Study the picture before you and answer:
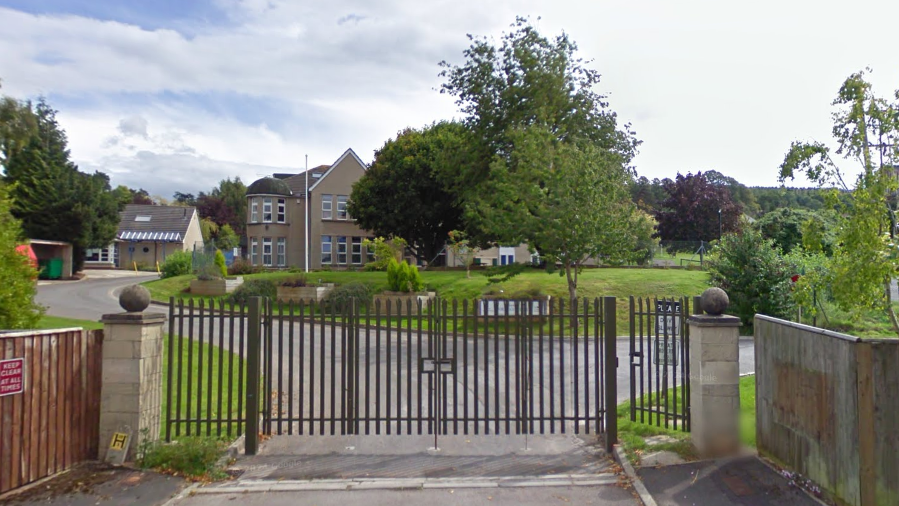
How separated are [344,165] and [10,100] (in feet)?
125

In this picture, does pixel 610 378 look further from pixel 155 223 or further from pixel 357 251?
pixel 155 223

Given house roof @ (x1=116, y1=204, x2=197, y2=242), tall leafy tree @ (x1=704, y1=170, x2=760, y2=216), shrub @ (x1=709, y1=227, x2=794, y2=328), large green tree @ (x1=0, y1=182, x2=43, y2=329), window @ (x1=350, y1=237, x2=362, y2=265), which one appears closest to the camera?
large green tree @ (x1=0, y1=182, x2=43, y2=329)

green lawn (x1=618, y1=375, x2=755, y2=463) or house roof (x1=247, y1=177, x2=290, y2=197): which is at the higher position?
house roof (x1=247, y1=177, x2=290, y2=197)

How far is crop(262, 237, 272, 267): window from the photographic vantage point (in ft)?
167

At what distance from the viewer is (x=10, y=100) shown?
12.9m

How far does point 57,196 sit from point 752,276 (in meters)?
38.2

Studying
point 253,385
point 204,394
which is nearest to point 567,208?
point 204,394

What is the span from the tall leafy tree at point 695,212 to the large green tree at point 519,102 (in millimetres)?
25219

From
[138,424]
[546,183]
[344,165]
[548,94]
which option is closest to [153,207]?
[344,165]

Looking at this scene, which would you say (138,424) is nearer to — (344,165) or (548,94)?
(548,94)

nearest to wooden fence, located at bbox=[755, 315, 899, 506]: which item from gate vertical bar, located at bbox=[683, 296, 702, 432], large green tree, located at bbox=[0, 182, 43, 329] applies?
gate vertical bar, located at bbox=[683, 296, 702, 432]

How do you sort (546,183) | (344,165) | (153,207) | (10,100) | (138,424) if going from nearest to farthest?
(138,424)
(10,100)
(546,183)
(344,165)
(153,207)

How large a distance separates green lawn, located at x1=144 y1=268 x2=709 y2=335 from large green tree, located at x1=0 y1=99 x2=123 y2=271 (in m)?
13.2

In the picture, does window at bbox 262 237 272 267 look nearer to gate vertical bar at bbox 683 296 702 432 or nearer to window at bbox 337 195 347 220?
window at bbox 337 195 347 220
